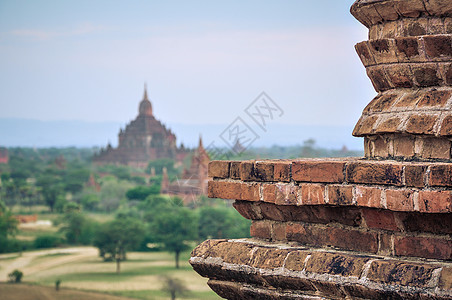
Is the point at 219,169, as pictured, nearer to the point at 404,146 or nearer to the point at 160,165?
the point at 404,146

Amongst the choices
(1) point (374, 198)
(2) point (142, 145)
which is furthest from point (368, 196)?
(2) point (142, 145)

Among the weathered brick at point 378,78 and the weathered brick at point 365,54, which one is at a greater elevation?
the weathered brick at point 365,54

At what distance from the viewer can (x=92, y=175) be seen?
89.2 meters

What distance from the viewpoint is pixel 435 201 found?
6.07 feet

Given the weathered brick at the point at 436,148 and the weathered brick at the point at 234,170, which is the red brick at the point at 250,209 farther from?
the weathered brick at the point at 436,148

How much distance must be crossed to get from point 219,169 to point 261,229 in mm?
233

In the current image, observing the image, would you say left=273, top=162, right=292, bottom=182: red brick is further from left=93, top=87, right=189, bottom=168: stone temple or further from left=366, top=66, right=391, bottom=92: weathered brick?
left=93, top=87, right=189, bottom=168: stone temple

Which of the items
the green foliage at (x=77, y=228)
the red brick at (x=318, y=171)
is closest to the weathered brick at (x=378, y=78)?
the red brick at (x=318, y=171)

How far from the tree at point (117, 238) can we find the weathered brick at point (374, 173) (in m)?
58.3

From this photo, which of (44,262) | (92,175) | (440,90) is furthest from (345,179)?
(92,175)

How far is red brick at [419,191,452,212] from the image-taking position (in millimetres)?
1830

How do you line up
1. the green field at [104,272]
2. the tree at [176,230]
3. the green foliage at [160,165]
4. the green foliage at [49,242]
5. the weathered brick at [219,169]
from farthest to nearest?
the green foliage at [160,165], the green foliage at [49,242], the tree at [176,230], the green field at [104,272], the weathered brick at [219,169]

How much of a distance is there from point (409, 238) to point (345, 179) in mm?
230

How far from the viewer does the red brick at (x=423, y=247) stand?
6.34ft
